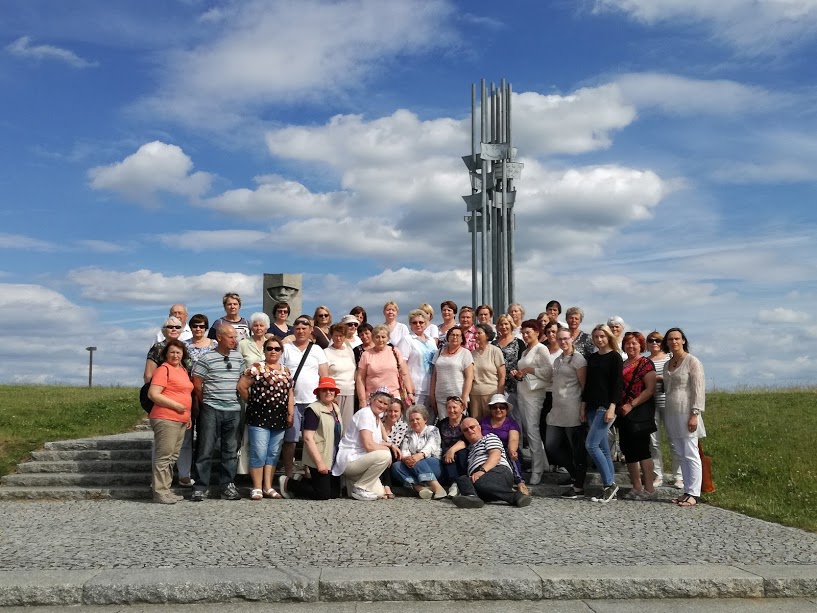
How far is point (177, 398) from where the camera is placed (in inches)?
348

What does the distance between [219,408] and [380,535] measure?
9.85ft

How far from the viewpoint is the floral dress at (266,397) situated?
351 inches

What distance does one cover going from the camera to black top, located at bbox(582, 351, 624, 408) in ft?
29.0

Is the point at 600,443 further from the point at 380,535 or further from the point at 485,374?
the point at 380,535

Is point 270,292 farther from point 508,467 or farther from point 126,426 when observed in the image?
point 508,467

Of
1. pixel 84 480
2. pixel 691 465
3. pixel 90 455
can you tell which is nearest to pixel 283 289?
pixel 90 455

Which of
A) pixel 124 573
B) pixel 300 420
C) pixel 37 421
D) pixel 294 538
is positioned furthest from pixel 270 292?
pixel 124 573

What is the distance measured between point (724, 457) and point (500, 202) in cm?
753

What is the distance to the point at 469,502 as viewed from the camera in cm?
830

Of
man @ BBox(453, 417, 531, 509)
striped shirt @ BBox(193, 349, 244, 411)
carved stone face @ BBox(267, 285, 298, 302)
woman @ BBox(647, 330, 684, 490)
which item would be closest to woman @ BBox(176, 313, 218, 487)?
striped shirt @ BBox(193, 349, 244, 411)

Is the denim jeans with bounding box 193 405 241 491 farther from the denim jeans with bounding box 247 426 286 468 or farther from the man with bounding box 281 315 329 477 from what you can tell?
the man with bounding box 281 315 329 477

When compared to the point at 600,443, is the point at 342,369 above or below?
above

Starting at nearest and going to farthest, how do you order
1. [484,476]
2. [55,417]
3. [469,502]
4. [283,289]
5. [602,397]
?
[469,502]
[484,476]
[602,397]
[55,417]
[283,289]

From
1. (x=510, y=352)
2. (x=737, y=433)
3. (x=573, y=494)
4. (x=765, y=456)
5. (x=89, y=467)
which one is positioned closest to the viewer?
(x=573, y=494)
